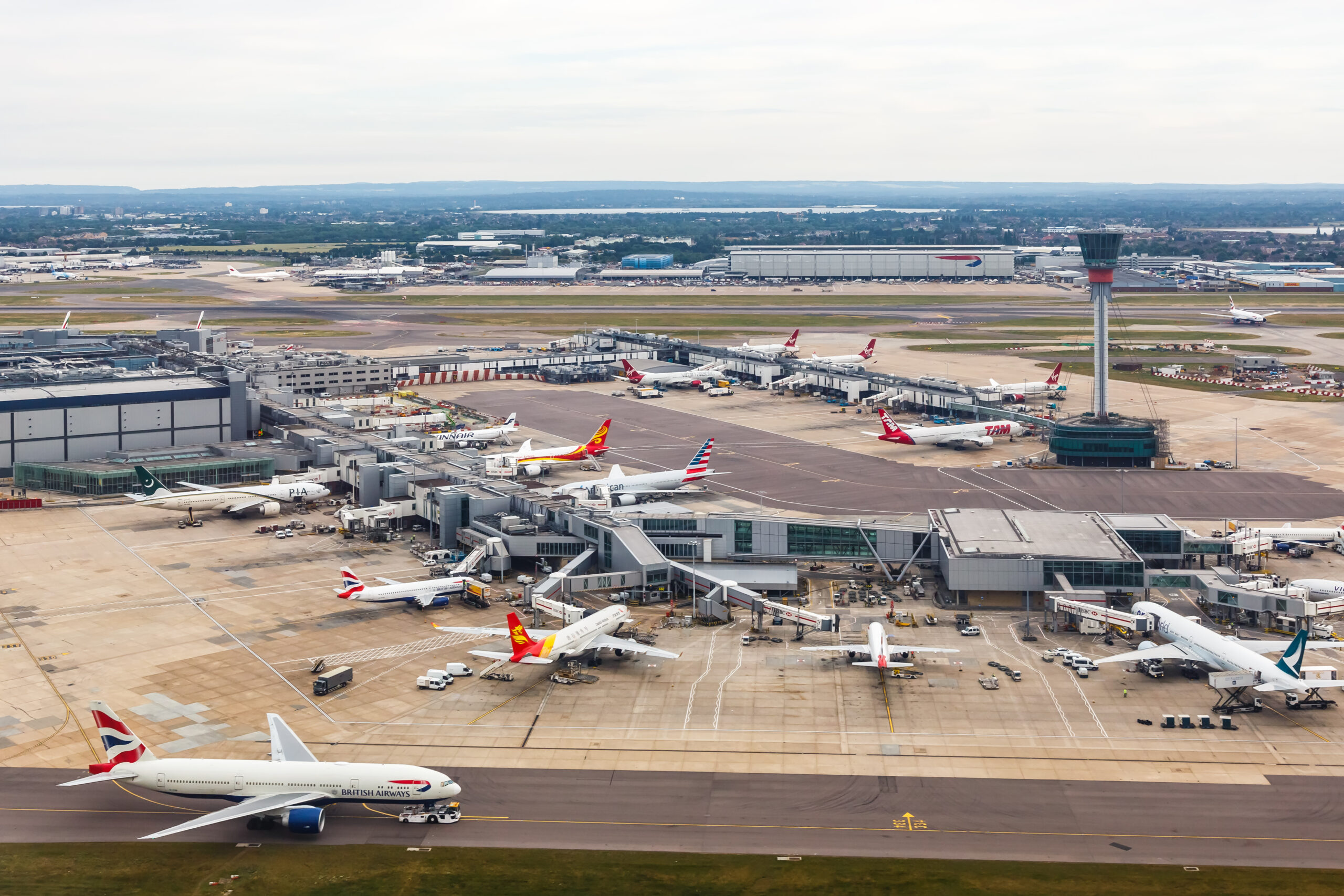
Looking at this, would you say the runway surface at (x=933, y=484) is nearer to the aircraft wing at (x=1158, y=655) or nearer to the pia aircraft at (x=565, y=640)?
the aircraft wing at (x=1158, y=655)

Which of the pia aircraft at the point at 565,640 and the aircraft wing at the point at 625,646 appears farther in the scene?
the aircraft wing at the point at 625,646

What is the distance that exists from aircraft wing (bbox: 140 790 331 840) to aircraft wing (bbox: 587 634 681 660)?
2350 centimetres

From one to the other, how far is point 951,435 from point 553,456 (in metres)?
47.6

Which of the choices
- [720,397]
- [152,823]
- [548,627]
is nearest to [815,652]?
[548,627]

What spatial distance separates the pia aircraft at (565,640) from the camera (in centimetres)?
7281

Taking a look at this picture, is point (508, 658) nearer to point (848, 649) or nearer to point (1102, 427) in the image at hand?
point (848, 649)

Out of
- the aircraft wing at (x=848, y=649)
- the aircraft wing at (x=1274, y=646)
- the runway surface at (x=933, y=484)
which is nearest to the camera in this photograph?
the aircraft wing at (x=1274, y=646)

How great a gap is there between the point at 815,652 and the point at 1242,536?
1646 inches

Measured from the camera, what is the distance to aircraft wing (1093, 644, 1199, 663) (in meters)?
74.6

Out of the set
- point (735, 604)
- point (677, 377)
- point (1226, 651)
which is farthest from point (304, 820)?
point (677, 377)

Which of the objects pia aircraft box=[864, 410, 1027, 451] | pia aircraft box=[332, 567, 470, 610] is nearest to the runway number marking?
pia aircraft box=[332, 567, 470, 610]

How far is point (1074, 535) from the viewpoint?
94688mm

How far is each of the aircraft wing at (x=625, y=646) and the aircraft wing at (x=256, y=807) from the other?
2350 cm

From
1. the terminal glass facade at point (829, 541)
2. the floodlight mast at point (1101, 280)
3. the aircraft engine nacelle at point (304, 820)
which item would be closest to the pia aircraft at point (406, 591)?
the terminal glass facade at point (829, 541)
